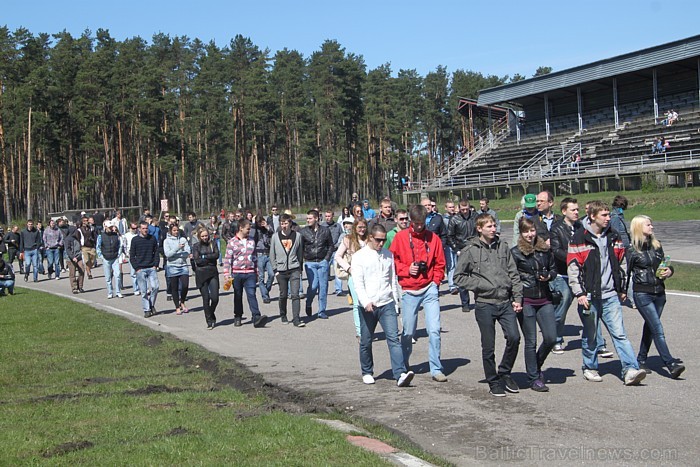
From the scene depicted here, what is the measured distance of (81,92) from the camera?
7088 cm

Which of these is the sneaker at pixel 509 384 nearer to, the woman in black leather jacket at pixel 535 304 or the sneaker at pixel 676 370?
the woman in black leather jacket at pixel 535 304

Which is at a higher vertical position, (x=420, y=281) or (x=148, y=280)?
(x=420, y=281)

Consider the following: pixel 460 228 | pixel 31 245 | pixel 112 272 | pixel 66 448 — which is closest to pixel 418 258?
pixel 66 448

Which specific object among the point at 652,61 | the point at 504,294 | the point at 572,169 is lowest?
the point at 504,294

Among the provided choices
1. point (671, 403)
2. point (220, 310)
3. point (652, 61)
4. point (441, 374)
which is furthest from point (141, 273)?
point (652, 61)

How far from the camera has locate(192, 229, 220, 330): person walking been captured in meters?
14.8

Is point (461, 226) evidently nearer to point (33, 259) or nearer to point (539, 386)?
point (539, 386)

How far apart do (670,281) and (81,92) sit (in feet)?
210

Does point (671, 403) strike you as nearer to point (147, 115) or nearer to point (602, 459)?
point (602, 459)

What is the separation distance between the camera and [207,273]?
49.2 feet

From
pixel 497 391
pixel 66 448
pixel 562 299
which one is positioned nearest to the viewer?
pixel 66 448

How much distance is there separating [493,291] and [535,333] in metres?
0.73

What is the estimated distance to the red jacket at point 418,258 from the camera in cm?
926

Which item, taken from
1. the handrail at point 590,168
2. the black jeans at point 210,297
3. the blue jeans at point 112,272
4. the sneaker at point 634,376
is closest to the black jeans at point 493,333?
the sneaker at point 634,376
